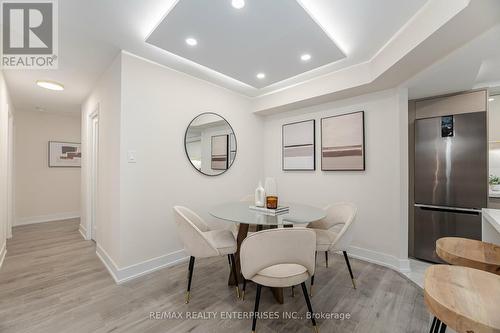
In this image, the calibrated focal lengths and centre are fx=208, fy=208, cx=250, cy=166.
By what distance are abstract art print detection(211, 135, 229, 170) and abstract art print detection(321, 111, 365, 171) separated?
4.97 ft

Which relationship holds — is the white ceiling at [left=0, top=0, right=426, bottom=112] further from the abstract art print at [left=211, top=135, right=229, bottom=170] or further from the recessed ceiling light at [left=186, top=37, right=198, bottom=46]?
the abstract art print at [left=211, top=135, right=229, bottom=170]

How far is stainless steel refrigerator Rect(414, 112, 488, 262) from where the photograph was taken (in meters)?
2.45

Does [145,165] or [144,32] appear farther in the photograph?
[145,165]

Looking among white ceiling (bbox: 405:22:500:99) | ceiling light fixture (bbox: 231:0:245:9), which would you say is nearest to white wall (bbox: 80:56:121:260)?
ceiling light fixture (bbox: 231:0:245:9)

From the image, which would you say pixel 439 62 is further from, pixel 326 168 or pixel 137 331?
pixel 137 331

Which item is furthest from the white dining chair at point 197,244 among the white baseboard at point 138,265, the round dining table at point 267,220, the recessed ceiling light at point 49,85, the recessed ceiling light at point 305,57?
the recessed ceiling light at point 49,85

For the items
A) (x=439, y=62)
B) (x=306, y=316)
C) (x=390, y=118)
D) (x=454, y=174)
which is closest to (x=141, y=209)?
(x=306, y=316)

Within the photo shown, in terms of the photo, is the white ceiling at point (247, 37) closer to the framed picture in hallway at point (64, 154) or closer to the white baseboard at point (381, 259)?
the white baseboard at point (381, 259)

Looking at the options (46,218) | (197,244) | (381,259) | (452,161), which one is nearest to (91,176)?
(46,218)

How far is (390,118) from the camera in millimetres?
2631

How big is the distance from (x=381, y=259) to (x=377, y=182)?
980 mm

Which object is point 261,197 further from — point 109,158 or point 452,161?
point 452,161

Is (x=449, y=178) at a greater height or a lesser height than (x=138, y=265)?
greater

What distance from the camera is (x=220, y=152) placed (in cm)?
327
